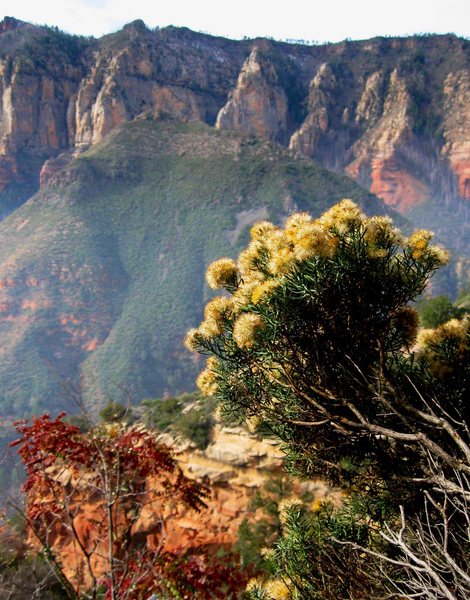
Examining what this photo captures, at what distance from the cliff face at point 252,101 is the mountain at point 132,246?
26033 mm

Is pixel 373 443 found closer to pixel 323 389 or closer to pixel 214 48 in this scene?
pixel 323 389

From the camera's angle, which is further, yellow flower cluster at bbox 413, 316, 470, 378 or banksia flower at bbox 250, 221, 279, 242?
yellow flower cluster at bbox 413, 316, 470, 378

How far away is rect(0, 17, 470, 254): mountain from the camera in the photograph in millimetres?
103062

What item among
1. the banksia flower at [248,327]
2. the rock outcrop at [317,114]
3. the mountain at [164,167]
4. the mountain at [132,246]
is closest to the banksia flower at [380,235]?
the banksia flower at [248,327]

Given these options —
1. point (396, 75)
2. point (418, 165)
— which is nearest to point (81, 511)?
point (418, 165)

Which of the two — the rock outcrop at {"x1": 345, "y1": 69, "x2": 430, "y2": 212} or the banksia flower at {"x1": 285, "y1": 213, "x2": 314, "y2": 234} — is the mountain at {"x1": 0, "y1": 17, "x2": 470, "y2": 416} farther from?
the banksia flower at {"x1": 285, "y1": 213, "x2": 314, "y2": 234}

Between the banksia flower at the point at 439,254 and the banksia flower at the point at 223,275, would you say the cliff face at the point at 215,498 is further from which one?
the banksia flower at the point at 439,254

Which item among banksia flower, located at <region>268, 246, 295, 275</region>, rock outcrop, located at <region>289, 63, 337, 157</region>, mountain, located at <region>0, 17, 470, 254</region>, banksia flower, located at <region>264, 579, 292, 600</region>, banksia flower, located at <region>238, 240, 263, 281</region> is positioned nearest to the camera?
banksia flower, located at <region>268, 246, 295, 275</region>

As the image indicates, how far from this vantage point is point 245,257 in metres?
4.45

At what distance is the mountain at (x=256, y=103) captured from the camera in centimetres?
10306

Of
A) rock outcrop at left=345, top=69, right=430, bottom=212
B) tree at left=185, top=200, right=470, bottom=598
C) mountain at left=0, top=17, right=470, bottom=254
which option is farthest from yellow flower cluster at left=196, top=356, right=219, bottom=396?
rock outcrop at left=345, top=69, right=430, bottom=212

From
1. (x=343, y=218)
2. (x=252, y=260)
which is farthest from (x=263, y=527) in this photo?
(x=343, y=218)

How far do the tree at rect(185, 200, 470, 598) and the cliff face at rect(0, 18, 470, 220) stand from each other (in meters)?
99.7

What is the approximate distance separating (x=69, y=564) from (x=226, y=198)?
62.1 metres
